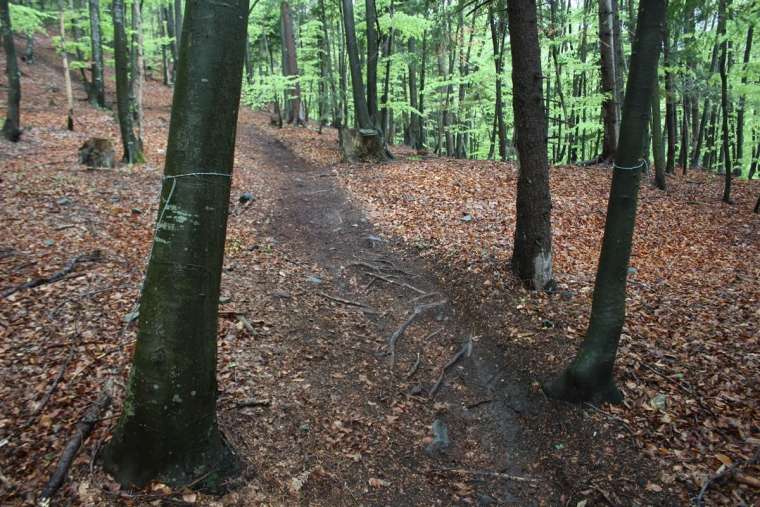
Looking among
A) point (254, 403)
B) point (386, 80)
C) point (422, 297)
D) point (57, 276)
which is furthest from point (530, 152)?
point (386, 80)

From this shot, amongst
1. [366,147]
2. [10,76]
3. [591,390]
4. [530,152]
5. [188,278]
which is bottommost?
[591,390]

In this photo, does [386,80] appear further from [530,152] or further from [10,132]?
[530,152]

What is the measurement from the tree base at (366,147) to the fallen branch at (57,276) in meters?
9.51

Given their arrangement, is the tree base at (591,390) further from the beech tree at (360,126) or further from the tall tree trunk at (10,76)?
the tall tree trunk at (10,76)

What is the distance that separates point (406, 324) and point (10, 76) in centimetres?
1328

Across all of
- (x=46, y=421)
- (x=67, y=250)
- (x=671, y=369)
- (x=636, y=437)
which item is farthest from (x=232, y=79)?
(x=67, y=250)

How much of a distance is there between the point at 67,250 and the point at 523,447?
22.4 feet

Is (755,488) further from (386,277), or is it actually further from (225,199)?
(386,277)

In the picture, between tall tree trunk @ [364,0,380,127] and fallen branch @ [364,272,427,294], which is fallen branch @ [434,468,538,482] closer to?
fallen branch @ [364,272,427,294]

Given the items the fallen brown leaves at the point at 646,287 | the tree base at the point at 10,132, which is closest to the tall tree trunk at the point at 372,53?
the fallen brown leaves at the point at 646,287

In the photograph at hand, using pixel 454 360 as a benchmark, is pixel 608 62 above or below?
above

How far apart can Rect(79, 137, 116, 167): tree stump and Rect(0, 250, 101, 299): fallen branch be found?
19.8ft

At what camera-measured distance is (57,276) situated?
586 centimetres

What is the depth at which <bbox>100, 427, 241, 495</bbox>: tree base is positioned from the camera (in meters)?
3.06
